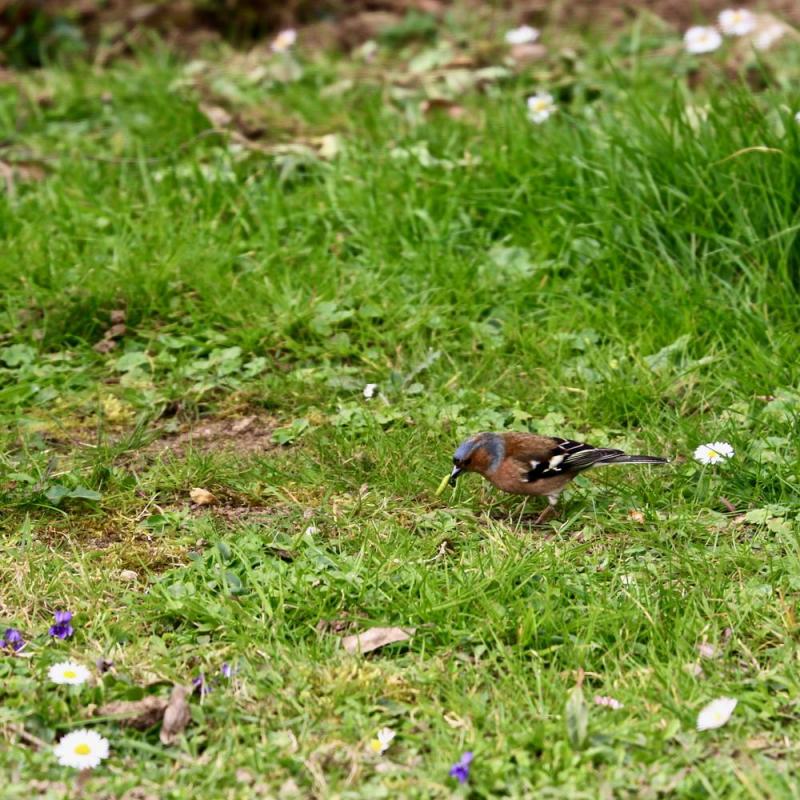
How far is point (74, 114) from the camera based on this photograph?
7.54 m

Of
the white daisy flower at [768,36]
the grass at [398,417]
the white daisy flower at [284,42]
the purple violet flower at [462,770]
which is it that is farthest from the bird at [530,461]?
the white daisy flower at [284,42]

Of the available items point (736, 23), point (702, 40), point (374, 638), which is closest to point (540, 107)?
point (702, 40)

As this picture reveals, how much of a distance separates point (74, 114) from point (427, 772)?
17.2ft

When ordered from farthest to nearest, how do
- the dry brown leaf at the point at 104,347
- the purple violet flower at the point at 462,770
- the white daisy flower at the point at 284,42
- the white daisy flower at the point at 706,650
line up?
1. the white daisy flower at the point at 284,42
2. the dry brown leaf at the point at 104,347
3. the white daisy flower at the point at 706,650
4. the purple violet flower at the point at 462,770

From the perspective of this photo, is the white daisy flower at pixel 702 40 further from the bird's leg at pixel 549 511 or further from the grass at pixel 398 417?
the bird's leg at pixel 549 511

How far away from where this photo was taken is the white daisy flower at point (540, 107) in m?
6.71

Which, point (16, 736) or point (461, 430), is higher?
point (16, 736)

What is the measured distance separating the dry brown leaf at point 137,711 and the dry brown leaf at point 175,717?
0.03 metres

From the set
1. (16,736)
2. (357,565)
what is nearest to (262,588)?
(357,565)

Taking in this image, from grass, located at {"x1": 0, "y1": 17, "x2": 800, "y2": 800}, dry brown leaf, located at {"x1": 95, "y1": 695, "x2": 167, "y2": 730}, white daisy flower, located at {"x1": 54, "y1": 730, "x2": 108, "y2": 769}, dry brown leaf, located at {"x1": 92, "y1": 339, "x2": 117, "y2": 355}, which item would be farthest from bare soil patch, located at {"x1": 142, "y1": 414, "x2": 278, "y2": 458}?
white daisy flower, located at {"x1": 54, "y1": 730, "x2": 108, "y2": 769}

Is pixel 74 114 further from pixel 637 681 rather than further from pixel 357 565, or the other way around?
pixel 637 681

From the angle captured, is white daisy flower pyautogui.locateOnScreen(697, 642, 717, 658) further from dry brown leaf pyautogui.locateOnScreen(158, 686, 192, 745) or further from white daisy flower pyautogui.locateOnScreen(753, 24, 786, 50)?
white daisy flower pyautogui.locateOnScreen(753, 24, 786, 50)

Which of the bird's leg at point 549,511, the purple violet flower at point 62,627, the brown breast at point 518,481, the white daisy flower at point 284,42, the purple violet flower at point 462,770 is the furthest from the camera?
the white daisy flower at point 284,42

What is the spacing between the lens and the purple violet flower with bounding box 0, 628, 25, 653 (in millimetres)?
3836
